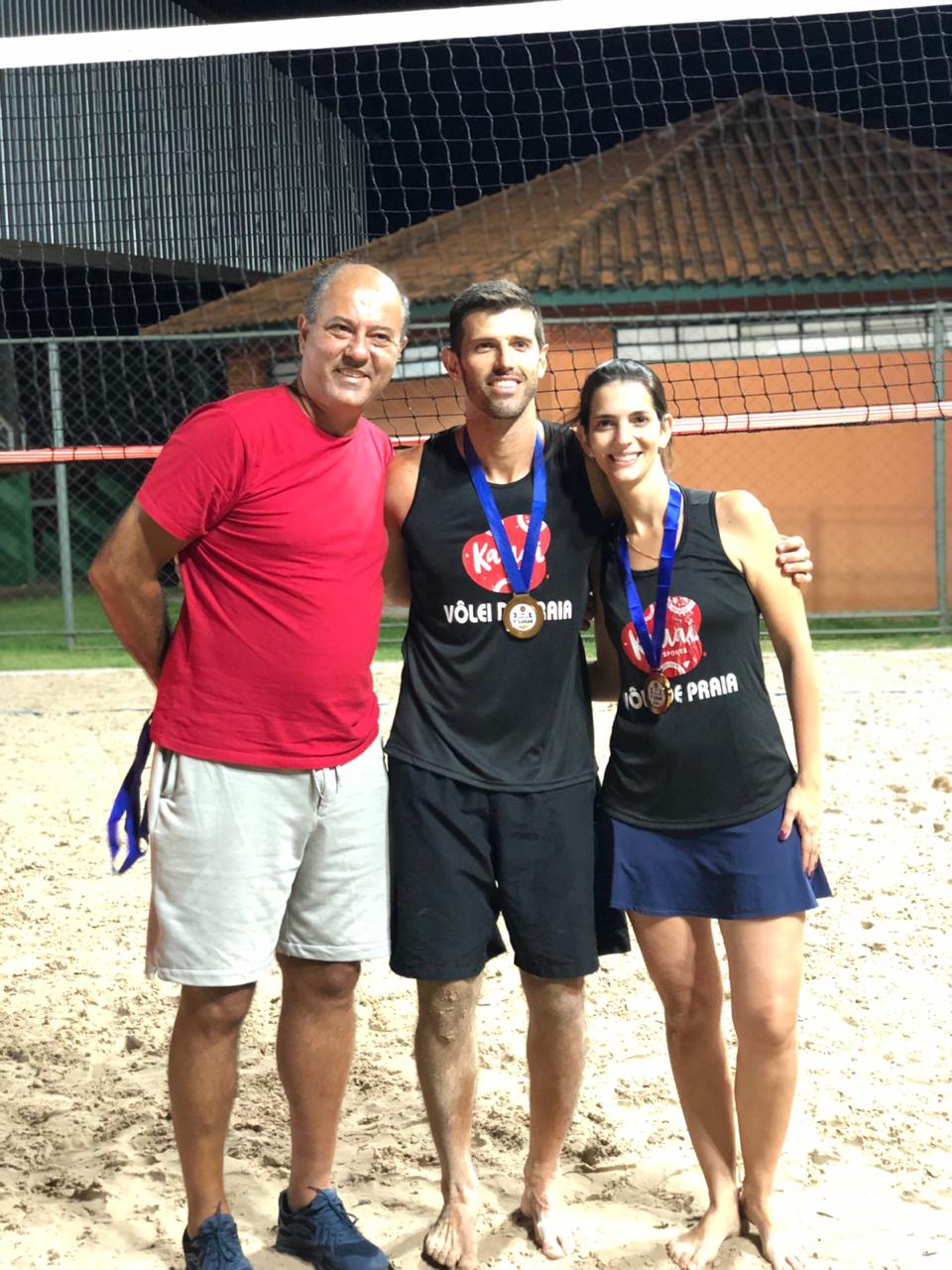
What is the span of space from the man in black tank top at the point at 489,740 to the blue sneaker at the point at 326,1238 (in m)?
0.14

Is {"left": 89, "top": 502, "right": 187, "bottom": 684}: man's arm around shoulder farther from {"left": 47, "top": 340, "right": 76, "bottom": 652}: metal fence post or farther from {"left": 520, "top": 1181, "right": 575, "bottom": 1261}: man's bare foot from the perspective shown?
{"left": 47, "top": 340, "right": 76, "bottom": 652}: metal fence post

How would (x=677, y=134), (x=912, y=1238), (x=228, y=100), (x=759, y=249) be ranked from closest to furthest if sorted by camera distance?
1. (x=912, y=1238)
2. (x=759, y=249)
3. (x=228, y=100)
4. (x=677, y=134)

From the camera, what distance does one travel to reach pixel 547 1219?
115 inches

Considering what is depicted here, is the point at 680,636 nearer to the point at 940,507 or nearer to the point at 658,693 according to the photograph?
the point at 658,693

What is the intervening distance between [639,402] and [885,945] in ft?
8.44

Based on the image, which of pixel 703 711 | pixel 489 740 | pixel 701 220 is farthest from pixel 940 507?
pixel 489 740

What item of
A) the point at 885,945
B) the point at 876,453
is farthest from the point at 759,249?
the point at 885,945

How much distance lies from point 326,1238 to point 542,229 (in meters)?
14.3

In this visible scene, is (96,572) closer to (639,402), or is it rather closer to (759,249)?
(639,402)

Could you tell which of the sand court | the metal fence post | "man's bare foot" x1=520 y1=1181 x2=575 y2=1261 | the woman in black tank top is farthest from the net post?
"man's bare foot" x1=520 y1=1181 x2=575 y2=1261

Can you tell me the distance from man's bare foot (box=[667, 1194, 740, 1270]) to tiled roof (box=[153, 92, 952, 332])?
11621mm

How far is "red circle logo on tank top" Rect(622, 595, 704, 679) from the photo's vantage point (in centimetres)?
271

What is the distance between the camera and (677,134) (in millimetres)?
17062

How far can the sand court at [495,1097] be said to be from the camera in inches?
117
